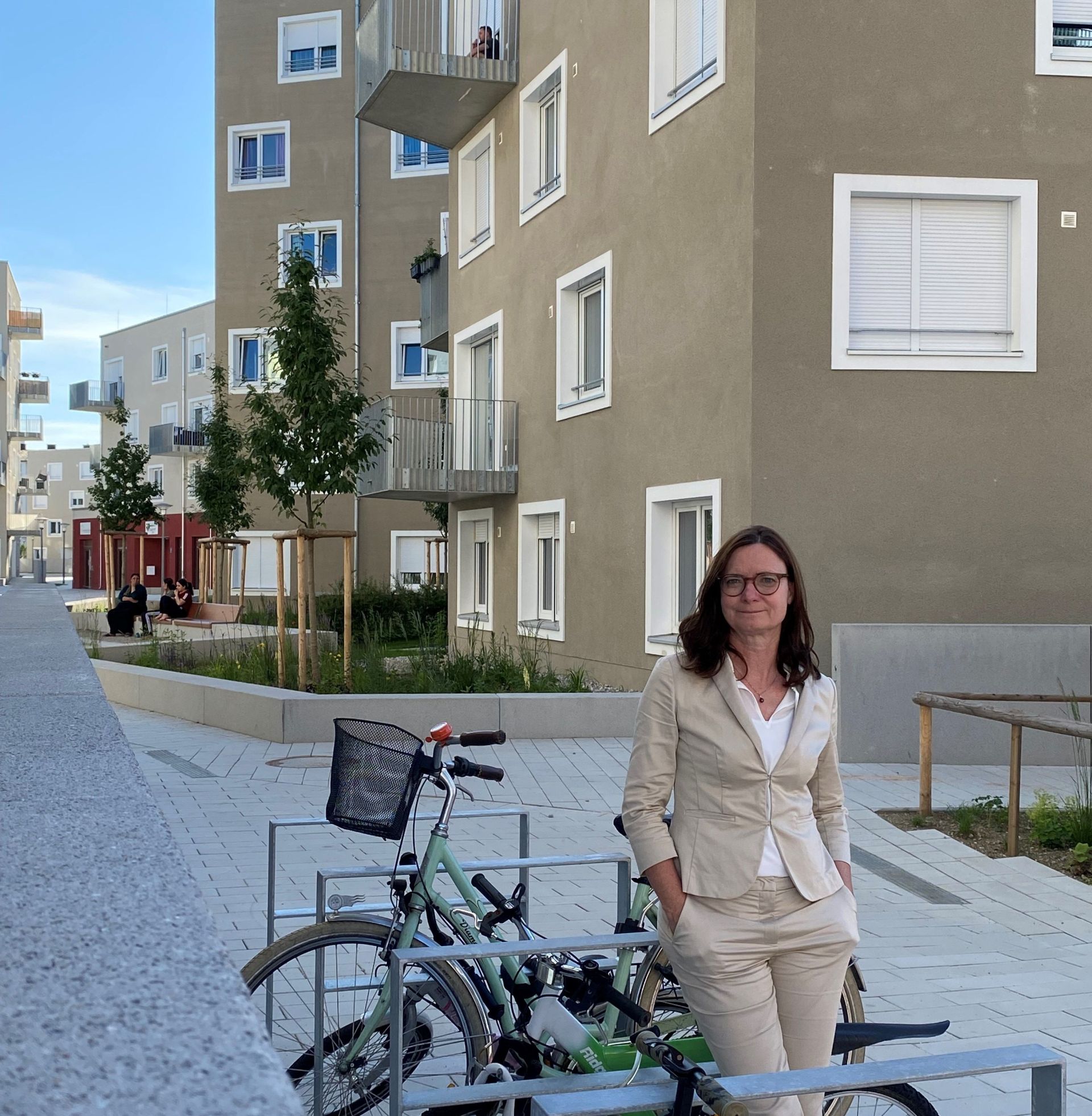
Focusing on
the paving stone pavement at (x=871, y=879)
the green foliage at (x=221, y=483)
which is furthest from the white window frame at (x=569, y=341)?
the green foliage at (x=221, y=483)

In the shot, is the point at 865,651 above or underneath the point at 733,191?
underneath

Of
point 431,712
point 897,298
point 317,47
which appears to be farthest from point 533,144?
point 317,47

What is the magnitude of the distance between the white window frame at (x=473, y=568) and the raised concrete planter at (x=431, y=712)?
8.61m

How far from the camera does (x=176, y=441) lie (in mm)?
55656

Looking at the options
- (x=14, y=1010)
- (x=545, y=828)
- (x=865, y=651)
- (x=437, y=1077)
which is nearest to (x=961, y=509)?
(x=865, y=651)

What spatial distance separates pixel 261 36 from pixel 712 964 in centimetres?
4123

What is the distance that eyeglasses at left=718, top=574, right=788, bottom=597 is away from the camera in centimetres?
354

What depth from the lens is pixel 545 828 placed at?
9.55m

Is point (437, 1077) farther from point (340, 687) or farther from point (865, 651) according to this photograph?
point (340, 687)

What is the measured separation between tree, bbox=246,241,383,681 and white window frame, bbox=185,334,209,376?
42.3 metres

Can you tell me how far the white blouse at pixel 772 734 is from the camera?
3.34 meters

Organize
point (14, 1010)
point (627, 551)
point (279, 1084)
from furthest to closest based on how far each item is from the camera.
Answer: point (627, 551)
point (14, 1010)
point (279, 1084)

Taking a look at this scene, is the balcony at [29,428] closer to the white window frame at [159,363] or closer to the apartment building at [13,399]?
the apartment building at [13,399]

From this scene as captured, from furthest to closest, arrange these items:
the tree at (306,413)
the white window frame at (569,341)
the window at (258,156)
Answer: the window at (258,156), the white window frame at (569,341), the tree at (306,413)
